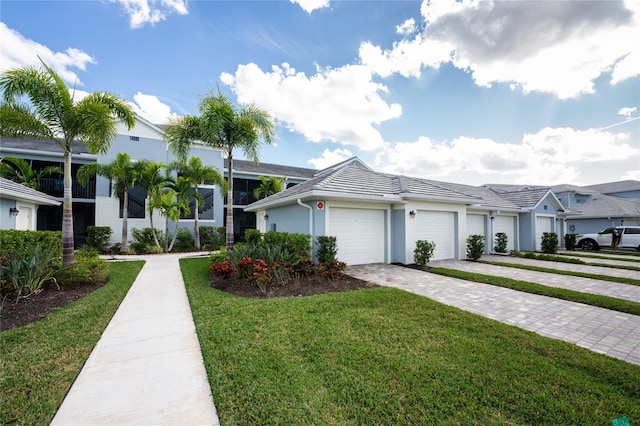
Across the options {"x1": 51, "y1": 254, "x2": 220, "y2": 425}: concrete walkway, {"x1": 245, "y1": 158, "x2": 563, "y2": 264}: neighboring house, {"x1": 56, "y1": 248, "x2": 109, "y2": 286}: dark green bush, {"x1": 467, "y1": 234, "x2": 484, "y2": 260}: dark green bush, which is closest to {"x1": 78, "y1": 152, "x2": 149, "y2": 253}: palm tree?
{"x1": 245, "y1": 158, "x2": 563, "y2": 264}: neighboring house

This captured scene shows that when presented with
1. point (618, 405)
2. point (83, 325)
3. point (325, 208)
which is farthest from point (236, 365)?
point (325, 208)

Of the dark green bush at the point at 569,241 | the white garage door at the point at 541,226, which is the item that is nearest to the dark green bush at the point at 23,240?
the white garage door at the point at 541,226

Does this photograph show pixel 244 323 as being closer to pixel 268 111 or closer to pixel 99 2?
pixel 268 111

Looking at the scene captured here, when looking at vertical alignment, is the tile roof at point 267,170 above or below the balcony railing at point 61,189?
above

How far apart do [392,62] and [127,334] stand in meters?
13.2

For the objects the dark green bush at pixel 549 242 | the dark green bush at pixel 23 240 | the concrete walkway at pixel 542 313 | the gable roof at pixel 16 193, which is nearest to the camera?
the concrete walkway at pixel 542 313

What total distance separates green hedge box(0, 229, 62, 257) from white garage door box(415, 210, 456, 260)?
12.8 metres

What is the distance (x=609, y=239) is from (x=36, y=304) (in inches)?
1126

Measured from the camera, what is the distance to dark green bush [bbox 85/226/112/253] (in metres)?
15.7

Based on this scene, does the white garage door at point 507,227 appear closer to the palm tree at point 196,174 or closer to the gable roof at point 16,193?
the palm tree at point 196,174

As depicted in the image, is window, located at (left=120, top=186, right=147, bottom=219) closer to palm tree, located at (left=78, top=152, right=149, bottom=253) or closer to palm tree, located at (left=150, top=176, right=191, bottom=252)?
palm tree, located at (left=78, top=152, right=149, bottom=253)

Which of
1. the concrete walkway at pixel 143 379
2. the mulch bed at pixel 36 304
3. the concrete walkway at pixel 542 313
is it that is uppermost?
the mulch bed at pixel 36 304

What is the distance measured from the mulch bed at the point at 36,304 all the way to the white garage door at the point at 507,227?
18709 millimetres

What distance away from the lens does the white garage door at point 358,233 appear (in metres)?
10.0
